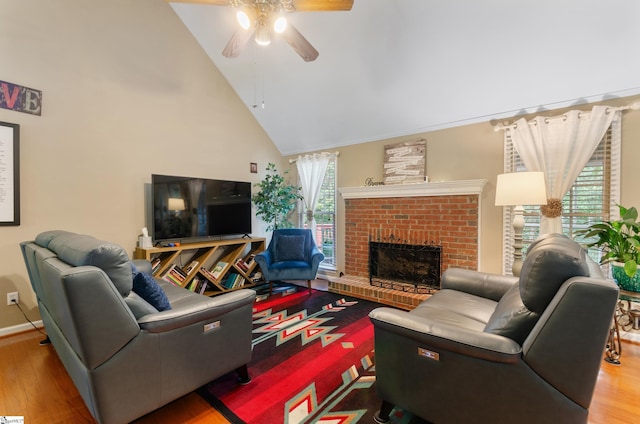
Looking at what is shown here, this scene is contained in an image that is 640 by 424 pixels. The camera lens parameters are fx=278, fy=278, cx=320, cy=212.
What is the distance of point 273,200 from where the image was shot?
14.4 ft

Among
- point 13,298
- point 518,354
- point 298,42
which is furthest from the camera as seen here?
point 13,298

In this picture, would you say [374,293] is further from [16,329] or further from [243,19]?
[16,329]

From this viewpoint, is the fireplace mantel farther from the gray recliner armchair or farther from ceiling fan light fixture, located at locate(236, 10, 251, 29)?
ceiling fan light fixture, located at locate(236, 10, 251, 29)

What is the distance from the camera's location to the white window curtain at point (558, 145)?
257 cm

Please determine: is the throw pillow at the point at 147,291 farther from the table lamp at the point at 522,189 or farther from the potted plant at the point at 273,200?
the table lamp at the point at 522,189

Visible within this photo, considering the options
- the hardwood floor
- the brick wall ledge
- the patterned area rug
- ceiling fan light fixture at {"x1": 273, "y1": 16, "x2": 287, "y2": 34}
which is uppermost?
ceiling fan light fixture at {"x1": 273, "y1": 16, "x2": 287, "y2": 34}

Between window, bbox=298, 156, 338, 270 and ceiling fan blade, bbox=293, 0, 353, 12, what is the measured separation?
2568 mm

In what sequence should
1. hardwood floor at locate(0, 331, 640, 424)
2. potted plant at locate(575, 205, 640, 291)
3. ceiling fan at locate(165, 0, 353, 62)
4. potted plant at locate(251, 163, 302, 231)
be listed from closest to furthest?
hardwood floor at locate(0, 331, 640, 424)
ceiling fan at locate(165, 0, 353, 62)
potted plant at locate(575, 205, 640, 291)
potted plant at locate(251, 163, 302, 231)

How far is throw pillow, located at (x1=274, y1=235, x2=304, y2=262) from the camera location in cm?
400

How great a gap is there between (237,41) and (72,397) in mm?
2784

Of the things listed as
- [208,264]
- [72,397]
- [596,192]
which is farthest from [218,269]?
[596,192]

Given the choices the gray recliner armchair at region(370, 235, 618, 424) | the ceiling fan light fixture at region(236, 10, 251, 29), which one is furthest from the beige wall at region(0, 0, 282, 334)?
the gray recliner armchair at region(370, 235, 618, 424)

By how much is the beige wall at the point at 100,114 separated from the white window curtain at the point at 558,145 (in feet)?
12.7

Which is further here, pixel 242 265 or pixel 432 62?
pixel 242 265
